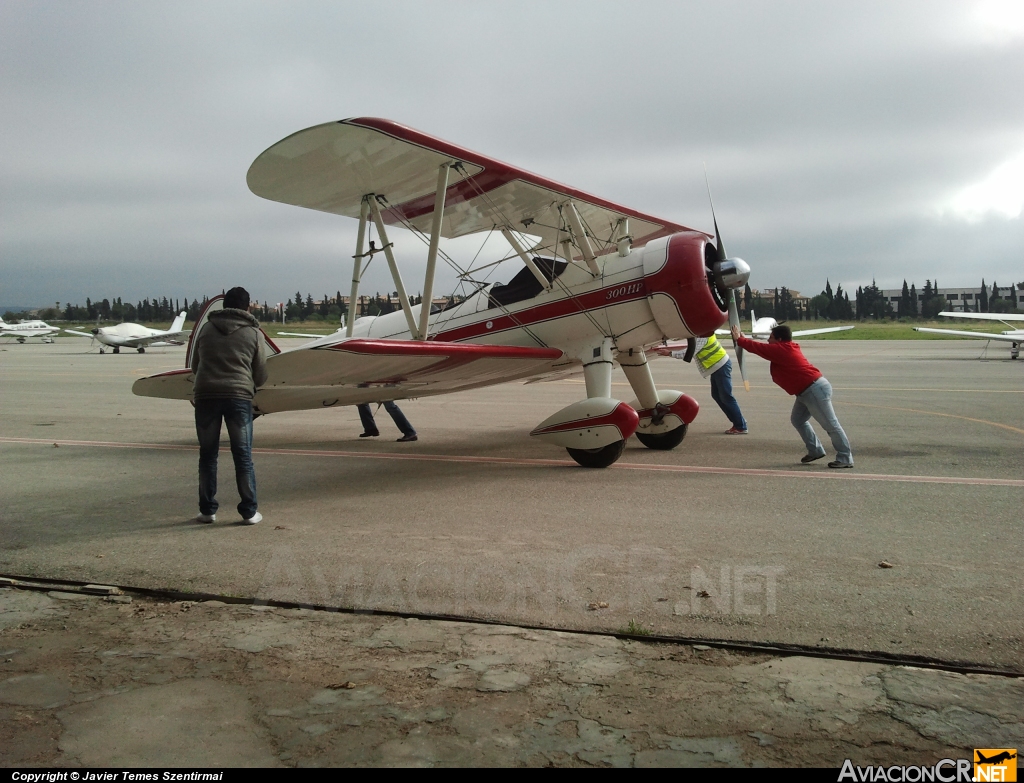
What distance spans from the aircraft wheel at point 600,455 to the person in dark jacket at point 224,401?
3332 mm

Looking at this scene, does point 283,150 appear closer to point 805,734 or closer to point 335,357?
point 335,357

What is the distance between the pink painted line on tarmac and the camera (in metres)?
6.62

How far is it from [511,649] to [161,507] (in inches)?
164

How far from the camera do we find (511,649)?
3137 millimetres

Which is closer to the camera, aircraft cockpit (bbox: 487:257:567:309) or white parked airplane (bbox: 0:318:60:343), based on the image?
aircraft cockpit (bbox: 487:257:567:309)

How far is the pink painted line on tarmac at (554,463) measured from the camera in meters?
6.62

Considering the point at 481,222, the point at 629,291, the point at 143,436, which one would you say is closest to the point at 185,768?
the point at 629,291

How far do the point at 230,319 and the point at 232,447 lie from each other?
0.95m

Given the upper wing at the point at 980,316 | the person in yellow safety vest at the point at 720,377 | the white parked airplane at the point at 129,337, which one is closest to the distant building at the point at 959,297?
the upper wing at the point at 980,316

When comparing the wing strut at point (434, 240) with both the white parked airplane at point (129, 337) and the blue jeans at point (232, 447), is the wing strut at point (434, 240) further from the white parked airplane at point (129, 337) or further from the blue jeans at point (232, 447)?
the white parked airplane at point (129, 337)

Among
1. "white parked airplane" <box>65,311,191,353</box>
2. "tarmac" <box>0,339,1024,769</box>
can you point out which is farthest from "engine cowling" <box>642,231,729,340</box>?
"white parked airplane" <box>65,311,191,353</box>

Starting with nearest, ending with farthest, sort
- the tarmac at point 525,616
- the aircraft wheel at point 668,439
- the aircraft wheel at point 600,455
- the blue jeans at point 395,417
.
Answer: the tarmac at point 525,616
the aircraft wheel at point 600,455
the aircraft wheel at point 668,439
the blue jeans at point 395,417

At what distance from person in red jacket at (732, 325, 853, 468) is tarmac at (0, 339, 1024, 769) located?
1.07 feet

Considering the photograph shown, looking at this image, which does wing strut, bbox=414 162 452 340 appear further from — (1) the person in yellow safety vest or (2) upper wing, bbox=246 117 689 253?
(1) the person in yellow safety vest
